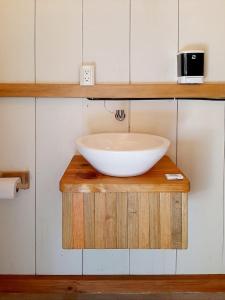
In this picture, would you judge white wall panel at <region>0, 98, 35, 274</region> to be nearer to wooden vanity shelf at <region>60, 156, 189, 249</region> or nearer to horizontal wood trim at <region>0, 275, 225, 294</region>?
horizontal wood trim at <region>0, 275, 225, 294</region>

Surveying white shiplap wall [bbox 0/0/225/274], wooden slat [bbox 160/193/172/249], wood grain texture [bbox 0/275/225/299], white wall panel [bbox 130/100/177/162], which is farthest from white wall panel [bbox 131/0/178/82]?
wood grain texture [bbox 0/275/225/299]

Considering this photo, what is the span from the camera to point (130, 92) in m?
1.72

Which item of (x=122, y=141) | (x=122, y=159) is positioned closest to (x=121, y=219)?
(x=122, y=159)

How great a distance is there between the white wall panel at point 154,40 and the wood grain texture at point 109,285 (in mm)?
1013

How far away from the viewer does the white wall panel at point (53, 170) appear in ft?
5.88

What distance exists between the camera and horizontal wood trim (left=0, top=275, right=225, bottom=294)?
183 cm

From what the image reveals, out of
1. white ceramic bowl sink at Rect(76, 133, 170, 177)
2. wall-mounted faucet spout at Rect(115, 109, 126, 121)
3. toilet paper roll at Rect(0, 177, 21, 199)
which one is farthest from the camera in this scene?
wall-mounted faucet spout at Rect(115, 109, 126, 121)

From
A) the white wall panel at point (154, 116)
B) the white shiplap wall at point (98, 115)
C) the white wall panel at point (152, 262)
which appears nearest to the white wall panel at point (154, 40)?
the white shiplap wall at point (98, 115)

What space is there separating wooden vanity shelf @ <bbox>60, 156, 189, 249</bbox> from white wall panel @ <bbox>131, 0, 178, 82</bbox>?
67 centimetres

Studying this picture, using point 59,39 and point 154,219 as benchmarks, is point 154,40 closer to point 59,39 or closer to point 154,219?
point 59,39

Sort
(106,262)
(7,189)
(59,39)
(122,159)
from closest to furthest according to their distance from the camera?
(122,159), (7,189), (59,39), (106,262)

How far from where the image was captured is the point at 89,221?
1300mm

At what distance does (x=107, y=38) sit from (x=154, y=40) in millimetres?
A: 227

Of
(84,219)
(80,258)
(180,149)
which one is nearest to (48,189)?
(80,258)
